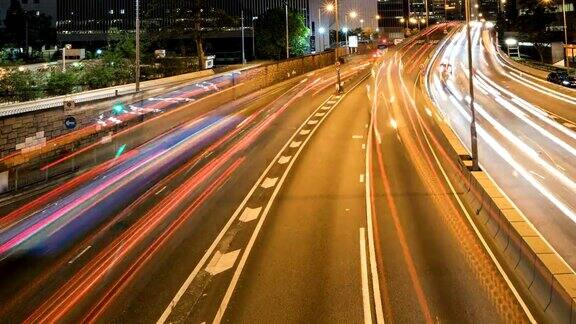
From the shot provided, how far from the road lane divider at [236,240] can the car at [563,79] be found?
34119 mm

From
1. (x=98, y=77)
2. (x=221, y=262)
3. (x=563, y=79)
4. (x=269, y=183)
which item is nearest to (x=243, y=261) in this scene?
(x=221, y=262)

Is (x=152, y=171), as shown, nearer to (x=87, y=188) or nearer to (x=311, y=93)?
(x=87, y=188)

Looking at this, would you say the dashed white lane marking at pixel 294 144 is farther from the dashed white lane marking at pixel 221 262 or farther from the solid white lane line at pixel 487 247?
the dashed white lane marking at pixel 221 262

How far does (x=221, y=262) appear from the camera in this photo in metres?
13.3

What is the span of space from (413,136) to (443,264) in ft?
58.3

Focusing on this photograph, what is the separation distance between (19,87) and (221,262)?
103ft

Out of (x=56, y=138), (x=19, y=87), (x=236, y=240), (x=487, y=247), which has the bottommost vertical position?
(x=487, y=247)

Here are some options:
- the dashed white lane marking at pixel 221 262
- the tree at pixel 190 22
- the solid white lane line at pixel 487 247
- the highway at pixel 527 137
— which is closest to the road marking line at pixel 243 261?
the dashed white lane marking at pixel 221 262

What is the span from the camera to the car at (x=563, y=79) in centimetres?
4729

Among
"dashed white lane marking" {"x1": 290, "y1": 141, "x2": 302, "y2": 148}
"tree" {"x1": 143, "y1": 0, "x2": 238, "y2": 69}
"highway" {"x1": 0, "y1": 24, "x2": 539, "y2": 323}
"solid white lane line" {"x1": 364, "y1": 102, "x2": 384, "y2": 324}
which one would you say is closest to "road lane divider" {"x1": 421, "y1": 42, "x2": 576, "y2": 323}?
"highway" {"x1": 0, "y1": 24, "x2": 539, "y2": 323}

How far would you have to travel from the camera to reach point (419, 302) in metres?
10.8

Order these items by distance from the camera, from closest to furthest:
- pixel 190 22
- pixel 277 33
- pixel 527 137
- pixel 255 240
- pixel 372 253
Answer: pixel 372 253, pixel 255 240, pixel 527 137, pixel 190 22, pixel 277 33

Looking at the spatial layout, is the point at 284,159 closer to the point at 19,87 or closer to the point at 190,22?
the point at 19,87

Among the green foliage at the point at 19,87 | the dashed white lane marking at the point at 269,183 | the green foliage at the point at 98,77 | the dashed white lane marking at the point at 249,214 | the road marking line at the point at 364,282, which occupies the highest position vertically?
the green foliage at the point at 98,77
